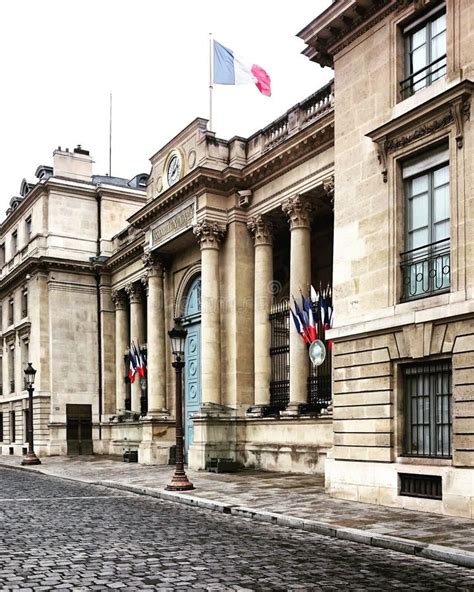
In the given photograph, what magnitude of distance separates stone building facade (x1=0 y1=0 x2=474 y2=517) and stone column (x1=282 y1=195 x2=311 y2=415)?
0.06 meters

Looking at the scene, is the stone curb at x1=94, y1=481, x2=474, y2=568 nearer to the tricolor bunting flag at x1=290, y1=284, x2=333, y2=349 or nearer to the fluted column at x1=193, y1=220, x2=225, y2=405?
the tricolor bunting flag at x1=290, y1=284, x2=333, y2=349

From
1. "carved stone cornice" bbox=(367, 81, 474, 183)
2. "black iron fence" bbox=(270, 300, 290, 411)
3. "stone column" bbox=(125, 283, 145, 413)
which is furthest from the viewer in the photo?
"stone column" bbox=(125, 283, 145, 413)

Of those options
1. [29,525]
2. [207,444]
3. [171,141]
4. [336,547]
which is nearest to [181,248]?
[171,141]

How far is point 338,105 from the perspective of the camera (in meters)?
16.5

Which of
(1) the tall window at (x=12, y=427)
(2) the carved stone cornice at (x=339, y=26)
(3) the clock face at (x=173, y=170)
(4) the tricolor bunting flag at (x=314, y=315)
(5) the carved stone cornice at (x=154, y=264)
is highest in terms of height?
(2) the carved stone cornice at (x=339, y=26)

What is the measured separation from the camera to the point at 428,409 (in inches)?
538

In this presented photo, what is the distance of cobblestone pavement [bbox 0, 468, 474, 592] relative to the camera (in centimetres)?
788

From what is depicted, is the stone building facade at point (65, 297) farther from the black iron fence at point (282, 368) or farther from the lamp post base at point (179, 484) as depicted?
the lamp post base at point (179, 484)

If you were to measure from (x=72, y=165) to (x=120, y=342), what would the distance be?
10189 mm

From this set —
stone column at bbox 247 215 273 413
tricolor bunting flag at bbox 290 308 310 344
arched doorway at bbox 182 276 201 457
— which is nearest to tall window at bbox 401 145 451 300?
tricolor bunting flag at bbox 290 308 310 344

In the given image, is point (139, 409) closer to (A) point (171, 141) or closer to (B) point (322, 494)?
(A) point (171, 141)

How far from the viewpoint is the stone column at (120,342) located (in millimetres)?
36406

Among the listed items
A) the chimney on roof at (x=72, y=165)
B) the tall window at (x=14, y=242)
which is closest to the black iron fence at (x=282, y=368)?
the chimney on roof at (x=72, y=165)

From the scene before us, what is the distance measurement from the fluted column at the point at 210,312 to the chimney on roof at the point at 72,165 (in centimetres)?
1649
